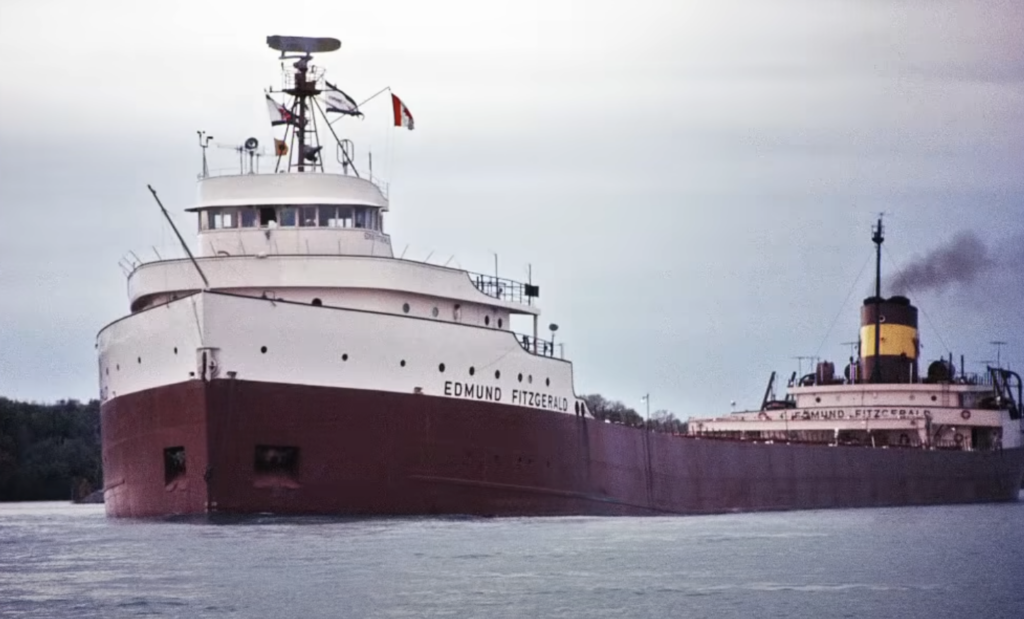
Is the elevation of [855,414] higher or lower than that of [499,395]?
lower

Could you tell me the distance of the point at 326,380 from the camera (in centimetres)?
3506

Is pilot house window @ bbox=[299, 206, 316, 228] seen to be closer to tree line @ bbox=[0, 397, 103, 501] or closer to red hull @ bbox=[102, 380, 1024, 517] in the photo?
red hull @ bbox=[102, 380, 1024, 517]

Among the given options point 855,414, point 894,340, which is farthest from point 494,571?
point 894,340

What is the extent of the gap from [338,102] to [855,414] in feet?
82.9

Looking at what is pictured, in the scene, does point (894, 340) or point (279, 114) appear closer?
point (279, 114)

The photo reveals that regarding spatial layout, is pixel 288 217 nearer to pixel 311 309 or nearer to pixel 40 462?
pixel 311 309

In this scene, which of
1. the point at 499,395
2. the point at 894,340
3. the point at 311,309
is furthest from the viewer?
the point at 894,340

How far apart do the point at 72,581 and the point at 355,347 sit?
32.6 feet

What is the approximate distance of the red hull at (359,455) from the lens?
113 ft

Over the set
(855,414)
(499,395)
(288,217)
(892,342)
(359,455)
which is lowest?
(359,455)

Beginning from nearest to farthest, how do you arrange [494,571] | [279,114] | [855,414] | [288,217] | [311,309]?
[494,571] < [311,309] < [288,217] < [279,114] < [855,414]

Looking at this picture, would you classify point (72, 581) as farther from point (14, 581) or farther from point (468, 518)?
point (468, 518)

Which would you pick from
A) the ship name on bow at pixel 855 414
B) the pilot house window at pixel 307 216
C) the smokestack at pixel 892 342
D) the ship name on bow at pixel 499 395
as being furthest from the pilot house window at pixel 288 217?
the smokestack at pixel 892 342

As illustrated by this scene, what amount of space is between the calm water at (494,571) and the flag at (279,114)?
9444 mm
